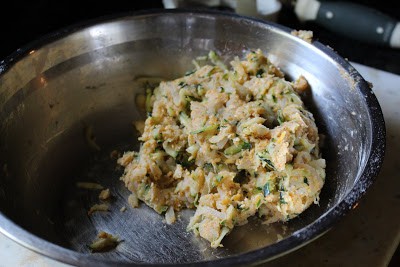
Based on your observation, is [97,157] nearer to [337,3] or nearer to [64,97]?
[64,97]

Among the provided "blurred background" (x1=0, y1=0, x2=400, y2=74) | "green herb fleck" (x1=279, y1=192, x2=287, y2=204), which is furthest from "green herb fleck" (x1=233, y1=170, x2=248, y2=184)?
"blurred background" (x1=0, y1=0, x2=400, y2=74)

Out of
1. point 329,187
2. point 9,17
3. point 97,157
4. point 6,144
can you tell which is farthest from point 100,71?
point 329,187

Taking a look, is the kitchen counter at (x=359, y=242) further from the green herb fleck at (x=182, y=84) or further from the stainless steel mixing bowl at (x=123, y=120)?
the green herb fleck at (x=182, y=84)

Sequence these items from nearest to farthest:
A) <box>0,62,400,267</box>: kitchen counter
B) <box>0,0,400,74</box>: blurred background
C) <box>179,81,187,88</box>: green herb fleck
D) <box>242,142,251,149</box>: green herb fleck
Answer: <box>0,62,400,267</box>: kitchen counter → <box>242,142,251,149</box>: green herb fleck → <box>179,81,187,88</box>: green herb fleck → <box>0,0,400,74</box>: blurred background

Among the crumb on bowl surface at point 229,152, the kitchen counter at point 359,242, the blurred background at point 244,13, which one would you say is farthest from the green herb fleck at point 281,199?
the blurred background at point 244,13

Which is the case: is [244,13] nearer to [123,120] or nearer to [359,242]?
[123,120]

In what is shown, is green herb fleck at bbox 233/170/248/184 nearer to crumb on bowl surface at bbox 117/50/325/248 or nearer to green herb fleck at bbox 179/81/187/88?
crumb on bowl surface at bbox 117/50/325/248
